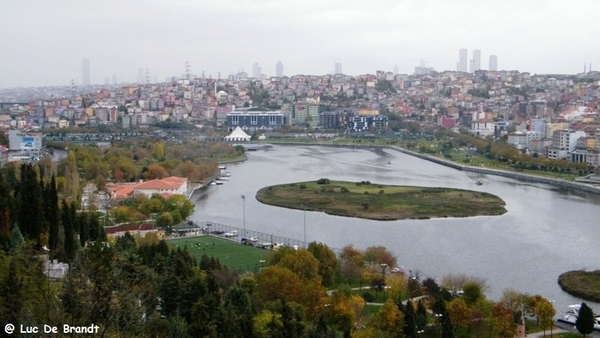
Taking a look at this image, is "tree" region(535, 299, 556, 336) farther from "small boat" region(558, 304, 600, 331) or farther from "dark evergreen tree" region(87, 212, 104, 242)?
"dark evergreen tree" region(87, 212, 104, 242)

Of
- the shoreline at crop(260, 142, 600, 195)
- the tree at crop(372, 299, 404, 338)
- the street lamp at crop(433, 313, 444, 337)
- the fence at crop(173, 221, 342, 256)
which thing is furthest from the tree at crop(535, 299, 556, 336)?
the shoreline at crop(260, 142, 600, 195)

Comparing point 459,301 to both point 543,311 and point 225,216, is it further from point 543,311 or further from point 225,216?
point 225,216

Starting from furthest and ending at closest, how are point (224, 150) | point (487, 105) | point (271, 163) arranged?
point (487, 105) < point (224, 150) < point (271, 163)

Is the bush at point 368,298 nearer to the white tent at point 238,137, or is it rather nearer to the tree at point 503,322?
the tree at point 503,322

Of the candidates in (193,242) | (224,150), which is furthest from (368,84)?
(193,242)

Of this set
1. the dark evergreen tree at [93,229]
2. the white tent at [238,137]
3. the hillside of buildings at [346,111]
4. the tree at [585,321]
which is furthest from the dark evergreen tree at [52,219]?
the white tent at [238,137]
